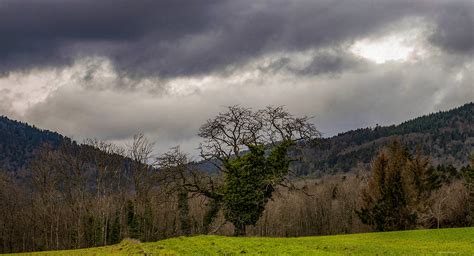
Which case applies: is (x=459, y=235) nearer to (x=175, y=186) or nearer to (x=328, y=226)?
(x=175, y=186)

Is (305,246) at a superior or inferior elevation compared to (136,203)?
inferior

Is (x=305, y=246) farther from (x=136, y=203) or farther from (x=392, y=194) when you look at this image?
(x=136, y=203)

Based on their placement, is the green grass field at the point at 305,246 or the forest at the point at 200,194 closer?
the green grass field at the point at 305,246

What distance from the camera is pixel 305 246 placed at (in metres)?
42.1

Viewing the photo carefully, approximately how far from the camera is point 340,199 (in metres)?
130

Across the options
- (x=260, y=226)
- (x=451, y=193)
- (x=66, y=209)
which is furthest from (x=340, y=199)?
(x=66, y=209)

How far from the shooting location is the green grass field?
35062 mm

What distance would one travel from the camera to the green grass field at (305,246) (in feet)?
115

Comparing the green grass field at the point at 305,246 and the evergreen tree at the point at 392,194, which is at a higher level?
the evergreen tree at the point at 392,194

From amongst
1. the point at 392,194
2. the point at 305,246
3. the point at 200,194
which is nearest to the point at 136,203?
the point at 200,194

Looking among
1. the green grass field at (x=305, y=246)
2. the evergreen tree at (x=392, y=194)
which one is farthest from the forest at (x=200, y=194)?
the green grass field at (x=305, y=246)

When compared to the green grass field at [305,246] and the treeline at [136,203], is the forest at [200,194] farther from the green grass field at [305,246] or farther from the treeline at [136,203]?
the green grass field at [305,246]

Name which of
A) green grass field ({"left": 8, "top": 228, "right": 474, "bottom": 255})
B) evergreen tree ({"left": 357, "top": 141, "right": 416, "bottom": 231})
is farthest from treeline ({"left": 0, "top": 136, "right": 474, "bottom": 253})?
green grass field ({"left": 8, "top": 228, "right": 474, "bottom": 255})

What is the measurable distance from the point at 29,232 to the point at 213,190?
46.5m
